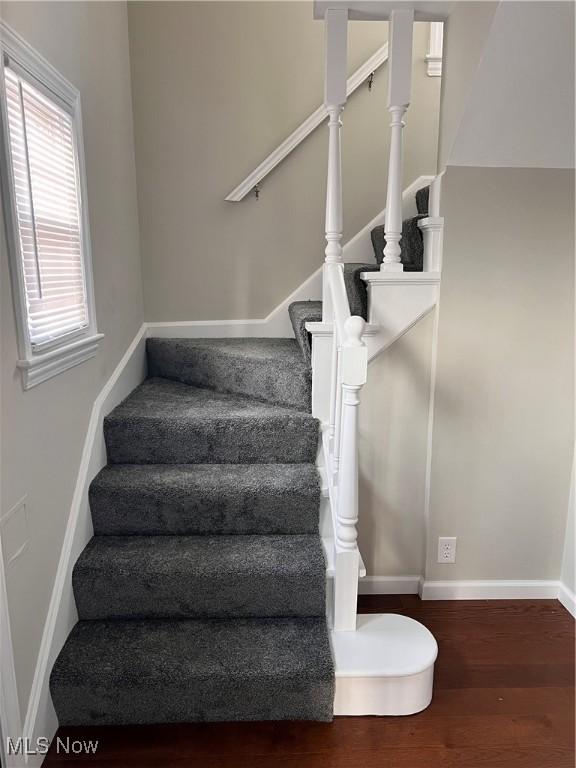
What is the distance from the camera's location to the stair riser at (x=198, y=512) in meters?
1.98

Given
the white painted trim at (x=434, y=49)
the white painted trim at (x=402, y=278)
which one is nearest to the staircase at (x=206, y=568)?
the white painted trim at (x=402, y=278)

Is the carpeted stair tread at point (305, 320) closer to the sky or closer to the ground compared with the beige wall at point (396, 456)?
closer to the sky

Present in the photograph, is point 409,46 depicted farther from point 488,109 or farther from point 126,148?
point 126,148

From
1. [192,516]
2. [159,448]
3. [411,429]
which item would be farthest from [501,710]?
[159,448]

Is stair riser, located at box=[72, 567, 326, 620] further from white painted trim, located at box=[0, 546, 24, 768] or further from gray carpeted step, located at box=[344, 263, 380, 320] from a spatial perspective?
gray carpeted step, located at box=[344, 263, 380, 320]

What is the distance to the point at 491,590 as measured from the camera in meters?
2.31

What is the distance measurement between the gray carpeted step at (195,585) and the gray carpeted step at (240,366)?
0.71 metres

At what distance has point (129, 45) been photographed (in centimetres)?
267

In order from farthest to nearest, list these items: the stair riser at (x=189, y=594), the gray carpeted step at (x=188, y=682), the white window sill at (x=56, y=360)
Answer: the stair riser at (x=189, y=594), the gray carpeted step at (x=188, y=682), the white window sill at (x=56, y=360)

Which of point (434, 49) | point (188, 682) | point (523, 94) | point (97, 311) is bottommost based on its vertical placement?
point (188, 682)

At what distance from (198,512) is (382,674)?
830mm

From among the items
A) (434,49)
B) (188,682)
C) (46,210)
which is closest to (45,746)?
(188,682)

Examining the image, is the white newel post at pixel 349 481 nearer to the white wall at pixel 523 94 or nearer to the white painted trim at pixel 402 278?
the white painted trim at pixel 402 278

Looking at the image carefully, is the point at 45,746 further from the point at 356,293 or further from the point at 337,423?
the point at 356,293
